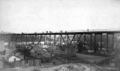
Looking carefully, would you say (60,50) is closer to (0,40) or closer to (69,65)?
(69,65)

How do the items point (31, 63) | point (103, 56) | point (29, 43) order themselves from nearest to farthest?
point (103, 56), point (31, 63), point (29, 43)

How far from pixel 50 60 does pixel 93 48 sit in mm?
2004

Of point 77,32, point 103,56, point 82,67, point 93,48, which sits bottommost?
point 82,67

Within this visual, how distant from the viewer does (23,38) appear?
18.0ft

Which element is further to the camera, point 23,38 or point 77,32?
point 23,38

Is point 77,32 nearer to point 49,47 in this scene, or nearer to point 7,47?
point 49,47

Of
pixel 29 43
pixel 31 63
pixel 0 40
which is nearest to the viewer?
pixel 0 40

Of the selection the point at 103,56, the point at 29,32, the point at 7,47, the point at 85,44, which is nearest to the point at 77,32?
the point at 85,44

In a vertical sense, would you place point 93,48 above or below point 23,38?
below

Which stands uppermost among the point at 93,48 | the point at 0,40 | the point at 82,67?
the point at 0,40

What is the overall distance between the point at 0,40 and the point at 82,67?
3.59 metres

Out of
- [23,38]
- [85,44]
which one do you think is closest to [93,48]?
[85,44]

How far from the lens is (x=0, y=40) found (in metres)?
4.76

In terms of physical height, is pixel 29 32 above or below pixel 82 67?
above
